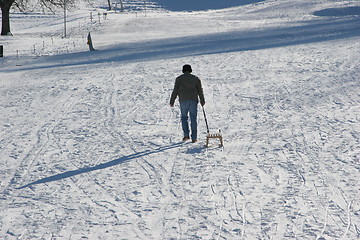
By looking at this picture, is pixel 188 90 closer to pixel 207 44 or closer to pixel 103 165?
pixel 103 165

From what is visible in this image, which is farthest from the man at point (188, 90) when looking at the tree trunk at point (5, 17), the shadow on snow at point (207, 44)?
the tree trunk at point (5, 17)

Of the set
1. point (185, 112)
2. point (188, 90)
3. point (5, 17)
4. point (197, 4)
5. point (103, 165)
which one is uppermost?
point (197, 4)

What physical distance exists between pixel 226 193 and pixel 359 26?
28513 mm

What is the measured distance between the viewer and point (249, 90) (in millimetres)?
15703

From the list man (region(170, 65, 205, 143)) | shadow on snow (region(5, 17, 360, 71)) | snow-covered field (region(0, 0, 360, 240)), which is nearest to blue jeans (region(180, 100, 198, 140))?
man (region(170, 65, 205, 143))

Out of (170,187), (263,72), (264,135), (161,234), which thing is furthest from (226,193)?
(263,72)

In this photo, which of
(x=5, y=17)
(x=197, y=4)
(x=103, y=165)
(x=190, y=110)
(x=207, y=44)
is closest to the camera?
(x=103, y=165)

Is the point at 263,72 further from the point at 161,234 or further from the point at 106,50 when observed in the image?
the point at 161,234

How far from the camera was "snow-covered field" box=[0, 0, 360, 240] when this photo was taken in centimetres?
650

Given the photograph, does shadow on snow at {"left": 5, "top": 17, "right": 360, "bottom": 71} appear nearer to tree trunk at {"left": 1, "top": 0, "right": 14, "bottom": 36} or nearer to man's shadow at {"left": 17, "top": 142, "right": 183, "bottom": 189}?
tree trunk at {"left": 1, "top": 0, "right": 14, "bottom": 36}

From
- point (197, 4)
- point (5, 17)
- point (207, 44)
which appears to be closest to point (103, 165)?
point (207, 44)

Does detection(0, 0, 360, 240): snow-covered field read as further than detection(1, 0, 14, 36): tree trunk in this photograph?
No

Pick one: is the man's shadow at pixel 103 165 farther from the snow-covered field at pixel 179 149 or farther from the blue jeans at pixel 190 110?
the blue jeans at pixel 190 110

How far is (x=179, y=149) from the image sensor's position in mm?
9844
